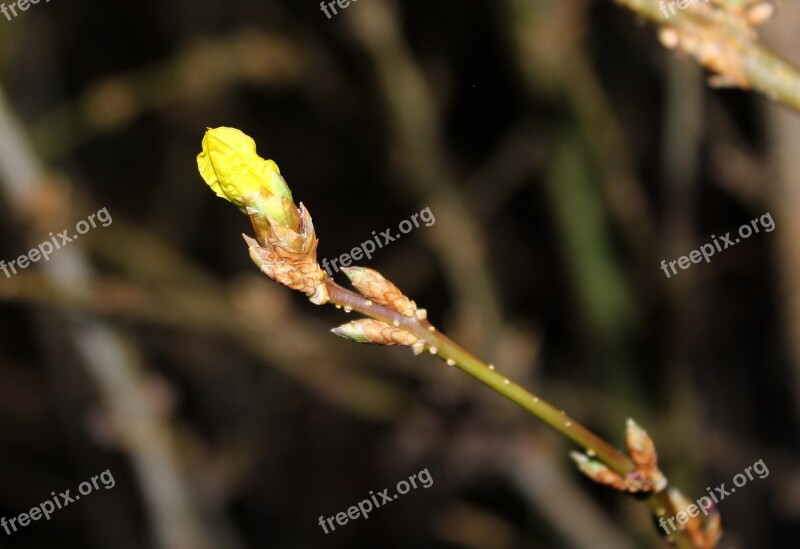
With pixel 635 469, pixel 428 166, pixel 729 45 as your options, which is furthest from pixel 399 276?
pixel 635 469

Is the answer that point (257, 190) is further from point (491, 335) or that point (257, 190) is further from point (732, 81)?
point (491, 335)

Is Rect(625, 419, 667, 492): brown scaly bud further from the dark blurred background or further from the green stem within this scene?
the dark blurred background

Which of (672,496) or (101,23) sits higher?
(101,23)

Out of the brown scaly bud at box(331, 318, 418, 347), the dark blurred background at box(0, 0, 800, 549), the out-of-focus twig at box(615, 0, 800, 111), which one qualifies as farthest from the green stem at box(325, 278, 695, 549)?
the dark blurred background at box(0, 0, 800, 549)

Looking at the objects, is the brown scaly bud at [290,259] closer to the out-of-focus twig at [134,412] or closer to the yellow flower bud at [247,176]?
the yellow flower bud at [247,176]

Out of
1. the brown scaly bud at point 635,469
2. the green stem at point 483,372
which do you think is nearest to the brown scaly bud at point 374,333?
the green stem at point 483,372

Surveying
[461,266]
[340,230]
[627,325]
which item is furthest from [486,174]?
[340,230]

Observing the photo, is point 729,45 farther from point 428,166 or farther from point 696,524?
point 428,166
